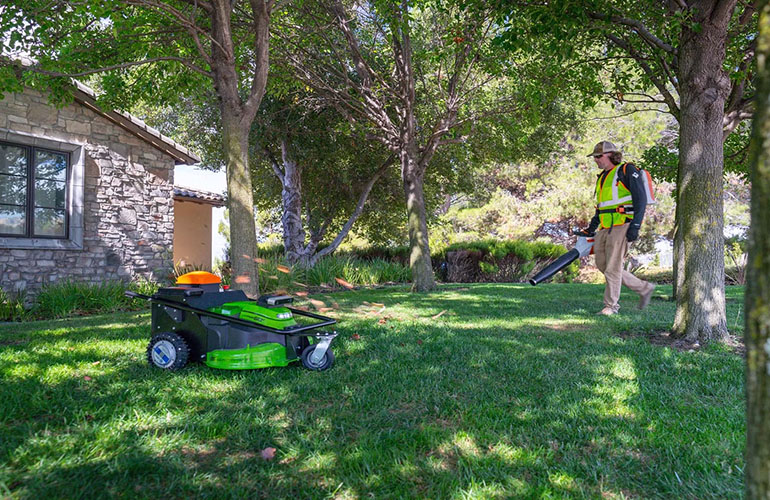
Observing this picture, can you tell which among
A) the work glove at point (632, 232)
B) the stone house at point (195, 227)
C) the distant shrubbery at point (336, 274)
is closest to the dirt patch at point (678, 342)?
the work glove at point (632, 232)

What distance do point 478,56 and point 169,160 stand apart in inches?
286

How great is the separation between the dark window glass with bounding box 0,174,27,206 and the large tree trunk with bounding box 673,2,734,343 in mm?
10536

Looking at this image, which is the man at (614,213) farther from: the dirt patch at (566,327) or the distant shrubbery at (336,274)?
the distant shrubbery at (336,274)

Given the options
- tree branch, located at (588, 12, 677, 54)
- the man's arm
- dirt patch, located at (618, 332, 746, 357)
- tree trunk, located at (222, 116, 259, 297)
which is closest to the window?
tree trunk, located at (222, 116, 259, 297)

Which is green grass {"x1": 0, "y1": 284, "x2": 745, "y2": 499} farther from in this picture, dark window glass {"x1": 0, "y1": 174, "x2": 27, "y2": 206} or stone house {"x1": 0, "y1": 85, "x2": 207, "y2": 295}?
dark window glass {"x1": 0, "y1": 174, "x2": 27, "y2": 206}

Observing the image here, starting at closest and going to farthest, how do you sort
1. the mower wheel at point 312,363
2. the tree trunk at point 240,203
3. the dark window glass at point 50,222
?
the mower wheel at point 312,363 < the tree trunk at point 240,203 < the dark window glass at point 50,222

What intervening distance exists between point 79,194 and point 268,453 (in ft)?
30.3

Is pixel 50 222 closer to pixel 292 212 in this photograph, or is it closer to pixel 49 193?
pixel 49 193

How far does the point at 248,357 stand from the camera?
142 inches

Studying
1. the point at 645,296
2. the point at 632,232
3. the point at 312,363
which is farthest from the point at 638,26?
the point at 312,363

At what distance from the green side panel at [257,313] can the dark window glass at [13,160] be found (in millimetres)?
7751

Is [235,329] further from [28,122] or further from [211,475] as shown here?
[28,122]

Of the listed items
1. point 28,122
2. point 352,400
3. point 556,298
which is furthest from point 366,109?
point 352,400

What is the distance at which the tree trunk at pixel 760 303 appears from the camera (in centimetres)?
92
